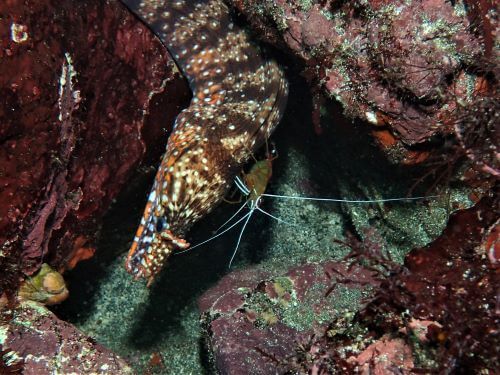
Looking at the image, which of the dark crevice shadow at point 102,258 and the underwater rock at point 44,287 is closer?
the underwater rock at point 44,287

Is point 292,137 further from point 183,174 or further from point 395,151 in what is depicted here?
point 183,174

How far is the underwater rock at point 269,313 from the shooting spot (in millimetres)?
3676

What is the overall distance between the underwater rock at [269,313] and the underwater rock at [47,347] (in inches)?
36.3

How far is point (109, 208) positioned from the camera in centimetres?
406

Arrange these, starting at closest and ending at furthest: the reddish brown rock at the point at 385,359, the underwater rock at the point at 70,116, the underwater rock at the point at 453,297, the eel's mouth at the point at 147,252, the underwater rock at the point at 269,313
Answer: the underwater rock at the point at 453,297
the reddish brown rock at the point at 385,359
the underwater rock at the point at 70,116
the eel's mouth at the point at 147,252
the underwater rock at the point at 269,313

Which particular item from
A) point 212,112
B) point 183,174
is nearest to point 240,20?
point 212,112

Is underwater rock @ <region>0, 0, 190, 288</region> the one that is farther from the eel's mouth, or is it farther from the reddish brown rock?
the reddish brown rock

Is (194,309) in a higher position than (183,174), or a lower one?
lower

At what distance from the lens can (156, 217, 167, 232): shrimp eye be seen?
344cm

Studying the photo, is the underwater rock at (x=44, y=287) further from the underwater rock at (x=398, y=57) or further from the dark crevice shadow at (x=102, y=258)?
the underwater rock at (x=398, y=57)

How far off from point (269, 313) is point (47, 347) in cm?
195

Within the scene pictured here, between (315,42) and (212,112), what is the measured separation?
1192 millimetres

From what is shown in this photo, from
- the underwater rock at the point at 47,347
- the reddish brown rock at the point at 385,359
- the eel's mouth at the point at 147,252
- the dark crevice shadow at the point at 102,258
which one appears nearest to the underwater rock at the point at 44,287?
the underwater rock at the point at 47,347

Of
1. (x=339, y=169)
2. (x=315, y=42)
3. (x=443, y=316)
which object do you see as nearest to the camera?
(x=443, y=316)
